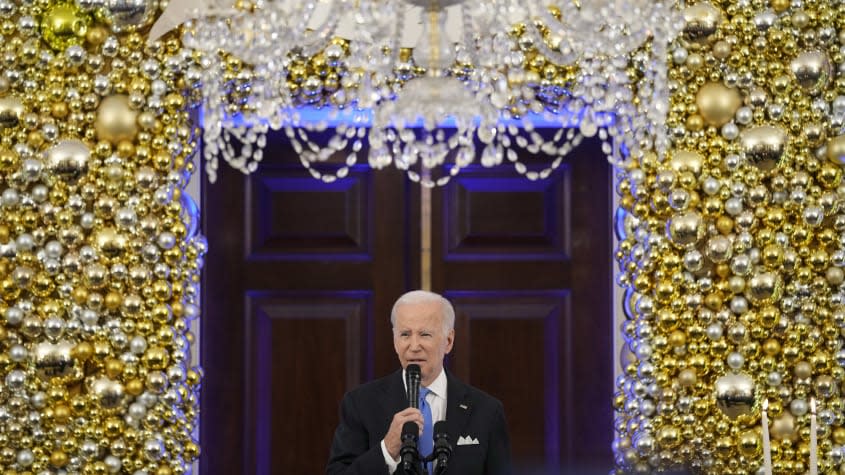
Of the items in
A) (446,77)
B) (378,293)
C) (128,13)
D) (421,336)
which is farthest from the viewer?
(378,293)

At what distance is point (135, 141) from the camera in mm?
3623

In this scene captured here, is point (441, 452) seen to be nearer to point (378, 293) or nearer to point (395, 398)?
point (395, 398)

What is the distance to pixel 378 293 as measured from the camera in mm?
4000

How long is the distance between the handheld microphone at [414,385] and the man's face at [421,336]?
180mm

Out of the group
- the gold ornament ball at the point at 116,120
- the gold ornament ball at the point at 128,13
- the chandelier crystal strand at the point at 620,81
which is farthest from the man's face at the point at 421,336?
the gold ornament ball at the point at 128,13

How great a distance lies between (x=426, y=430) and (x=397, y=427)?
298mm

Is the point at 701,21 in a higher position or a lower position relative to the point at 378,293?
higher

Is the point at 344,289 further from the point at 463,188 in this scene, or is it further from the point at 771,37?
the point at 771,37

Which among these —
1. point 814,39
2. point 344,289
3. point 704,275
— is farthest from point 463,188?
point 814,39

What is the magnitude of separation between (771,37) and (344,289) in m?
1.52

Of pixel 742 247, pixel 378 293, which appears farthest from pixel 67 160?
pixel 742 247

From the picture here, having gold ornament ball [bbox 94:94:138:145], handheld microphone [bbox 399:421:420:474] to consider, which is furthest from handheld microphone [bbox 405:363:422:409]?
gold ornament ball [bbox 94:94:138:145]

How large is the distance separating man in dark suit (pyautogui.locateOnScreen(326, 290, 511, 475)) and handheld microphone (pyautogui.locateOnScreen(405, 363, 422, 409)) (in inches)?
7.6

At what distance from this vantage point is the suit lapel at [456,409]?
2916 mm
